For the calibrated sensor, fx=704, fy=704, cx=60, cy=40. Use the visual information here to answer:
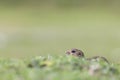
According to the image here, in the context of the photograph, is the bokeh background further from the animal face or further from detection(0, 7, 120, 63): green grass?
the animal face

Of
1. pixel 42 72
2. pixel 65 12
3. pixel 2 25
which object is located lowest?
pixel 42 72

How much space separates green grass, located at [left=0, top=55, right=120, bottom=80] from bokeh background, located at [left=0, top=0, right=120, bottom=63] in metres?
10.9

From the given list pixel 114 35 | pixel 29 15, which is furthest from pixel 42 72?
pixel 29 15

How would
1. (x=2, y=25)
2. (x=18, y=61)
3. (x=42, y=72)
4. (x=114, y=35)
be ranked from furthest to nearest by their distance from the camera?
1. (x=2, y=25)
2. (x=114, y=35)
3. (x=18, y=61)
4. (x=42, y=72)

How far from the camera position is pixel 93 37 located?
25.6 m

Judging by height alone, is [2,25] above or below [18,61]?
above

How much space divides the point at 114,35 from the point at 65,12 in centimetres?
783

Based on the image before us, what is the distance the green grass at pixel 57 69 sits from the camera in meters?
7.32

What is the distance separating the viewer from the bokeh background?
73.4ft

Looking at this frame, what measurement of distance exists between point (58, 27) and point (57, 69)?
67.2 feet

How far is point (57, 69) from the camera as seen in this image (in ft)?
24.9

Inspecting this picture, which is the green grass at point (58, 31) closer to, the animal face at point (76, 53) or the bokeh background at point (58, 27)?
the bokeh background at point (58, 27)

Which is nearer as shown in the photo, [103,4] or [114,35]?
[114,35]

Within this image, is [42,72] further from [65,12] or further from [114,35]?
[65,12]
